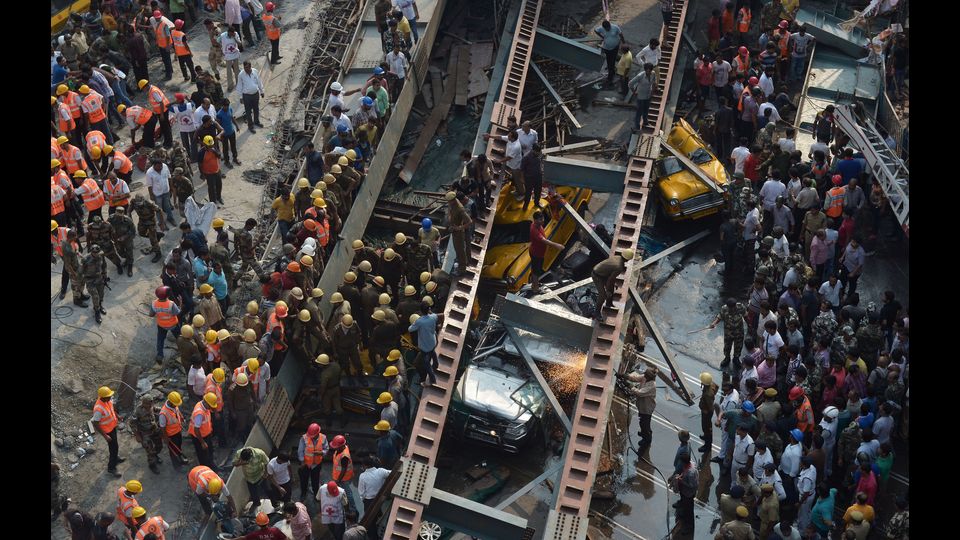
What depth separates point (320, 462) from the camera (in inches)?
968

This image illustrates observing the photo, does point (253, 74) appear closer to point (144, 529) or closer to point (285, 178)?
point (285, 178)

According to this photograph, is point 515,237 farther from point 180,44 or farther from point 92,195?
point 180,44

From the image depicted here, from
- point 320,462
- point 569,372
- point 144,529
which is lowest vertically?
point 144,529

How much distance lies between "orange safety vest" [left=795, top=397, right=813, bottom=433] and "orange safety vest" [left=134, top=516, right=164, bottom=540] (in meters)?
10.5

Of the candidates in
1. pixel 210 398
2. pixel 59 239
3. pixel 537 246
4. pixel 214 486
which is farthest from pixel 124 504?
pixel 537 246

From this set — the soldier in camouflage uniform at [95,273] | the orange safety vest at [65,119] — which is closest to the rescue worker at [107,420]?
the soldier in camouflage uniform at [95,273]

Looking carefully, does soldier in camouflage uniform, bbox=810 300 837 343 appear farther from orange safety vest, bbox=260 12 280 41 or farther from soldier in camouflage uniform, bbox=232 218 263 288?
orange safety vest, bbox=260 12 280 41

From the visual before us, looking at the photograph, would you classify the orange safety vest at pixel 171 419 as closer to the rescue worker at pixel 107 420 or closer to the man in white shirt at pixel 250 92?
the rescue worker at pixel 107 420

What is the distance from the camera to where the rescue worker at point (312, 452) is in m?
24.2

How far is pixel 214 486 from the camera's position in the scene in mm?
23109
